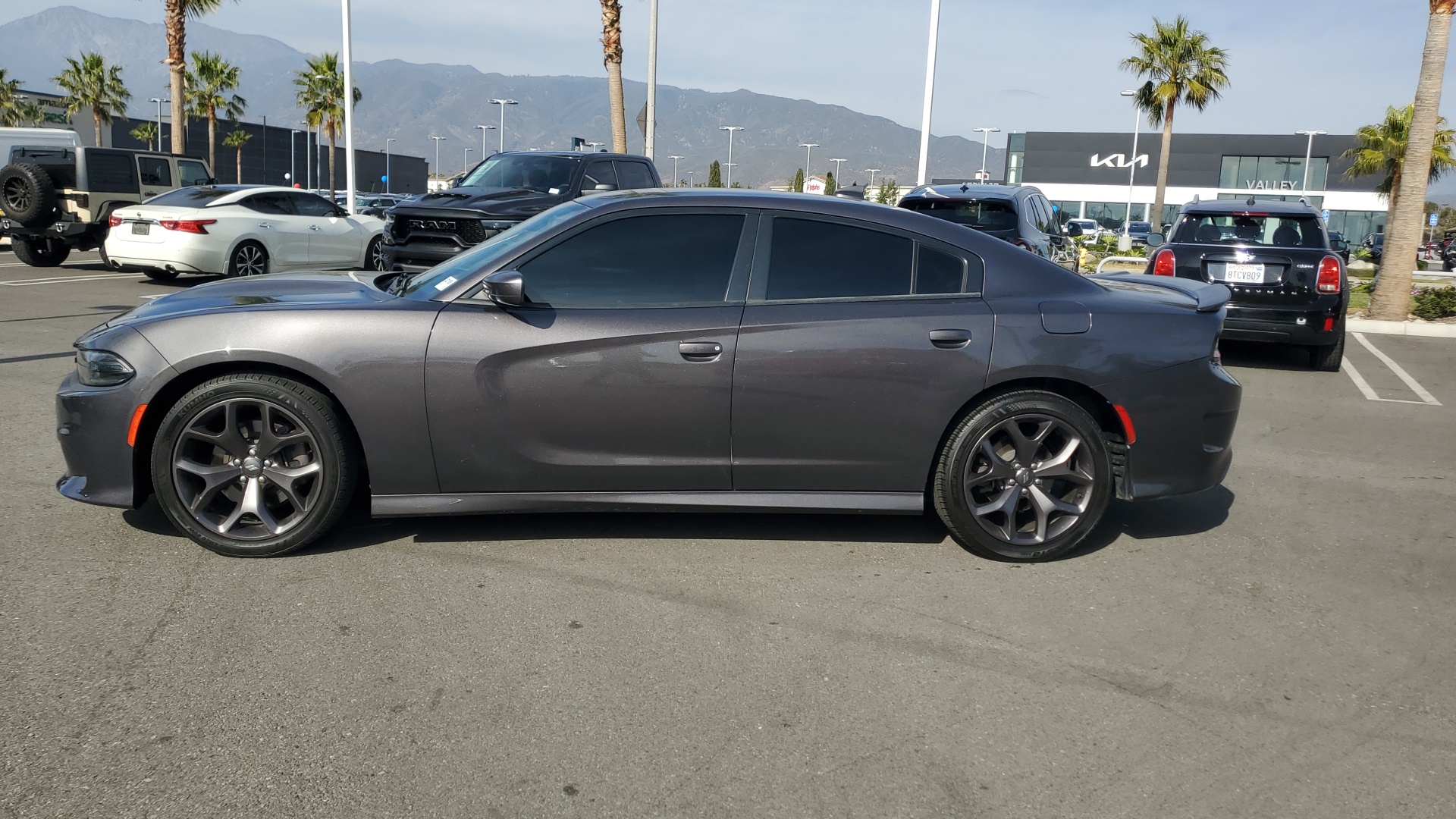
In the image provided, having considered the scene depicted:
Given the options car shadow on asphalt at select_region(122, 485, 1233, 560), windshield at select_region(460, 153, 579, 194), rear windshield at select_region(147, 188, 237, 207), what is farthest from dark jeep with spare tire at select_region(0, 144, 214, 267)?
car shadow on asphalt at select_region(122, 485, 1233, 560)

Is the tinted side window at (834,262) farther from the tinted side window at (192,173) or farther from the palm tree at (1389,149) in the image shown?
the palm tree at (1389,149)

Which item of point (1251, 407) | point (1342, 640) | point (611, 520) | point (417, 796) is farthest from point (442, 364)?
point (1251, 407)

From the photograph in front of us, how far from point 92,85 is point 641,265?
200 feet

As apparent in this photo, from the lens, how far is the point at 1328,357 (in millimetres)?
10844

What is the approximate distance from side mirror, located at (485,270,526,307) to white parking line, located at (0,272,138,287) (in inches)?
522

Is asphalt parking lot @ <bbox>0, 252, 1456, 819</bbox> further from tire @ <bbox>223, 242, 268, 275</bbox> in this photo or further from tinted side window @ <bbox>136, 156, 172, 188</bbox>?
tinted side window @ <bbox>136, 156, 172, 188</bbox>

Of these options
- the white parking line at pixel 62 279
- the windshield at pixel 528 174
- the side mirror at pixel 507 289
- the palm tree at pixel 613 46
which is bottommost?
the white parking line at pixel 62 279

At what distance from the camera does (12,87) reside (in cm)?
6038

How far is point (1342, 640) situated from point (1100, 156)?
81717mm

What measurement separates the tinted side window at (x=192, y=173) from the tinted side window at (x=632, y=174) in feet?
28.2

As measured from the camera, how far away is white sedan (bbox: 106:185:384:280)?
14367 mm

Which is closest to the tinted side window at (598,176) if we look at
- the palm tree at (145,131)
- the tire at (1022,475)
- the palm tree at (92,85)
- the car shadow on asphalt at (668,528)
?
the car shadow on asphalt at (668,528)

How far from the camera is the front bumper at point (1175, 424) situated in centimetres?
474

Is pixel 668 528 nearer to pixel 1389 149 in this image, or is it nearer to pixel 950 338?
pixel 950 338
